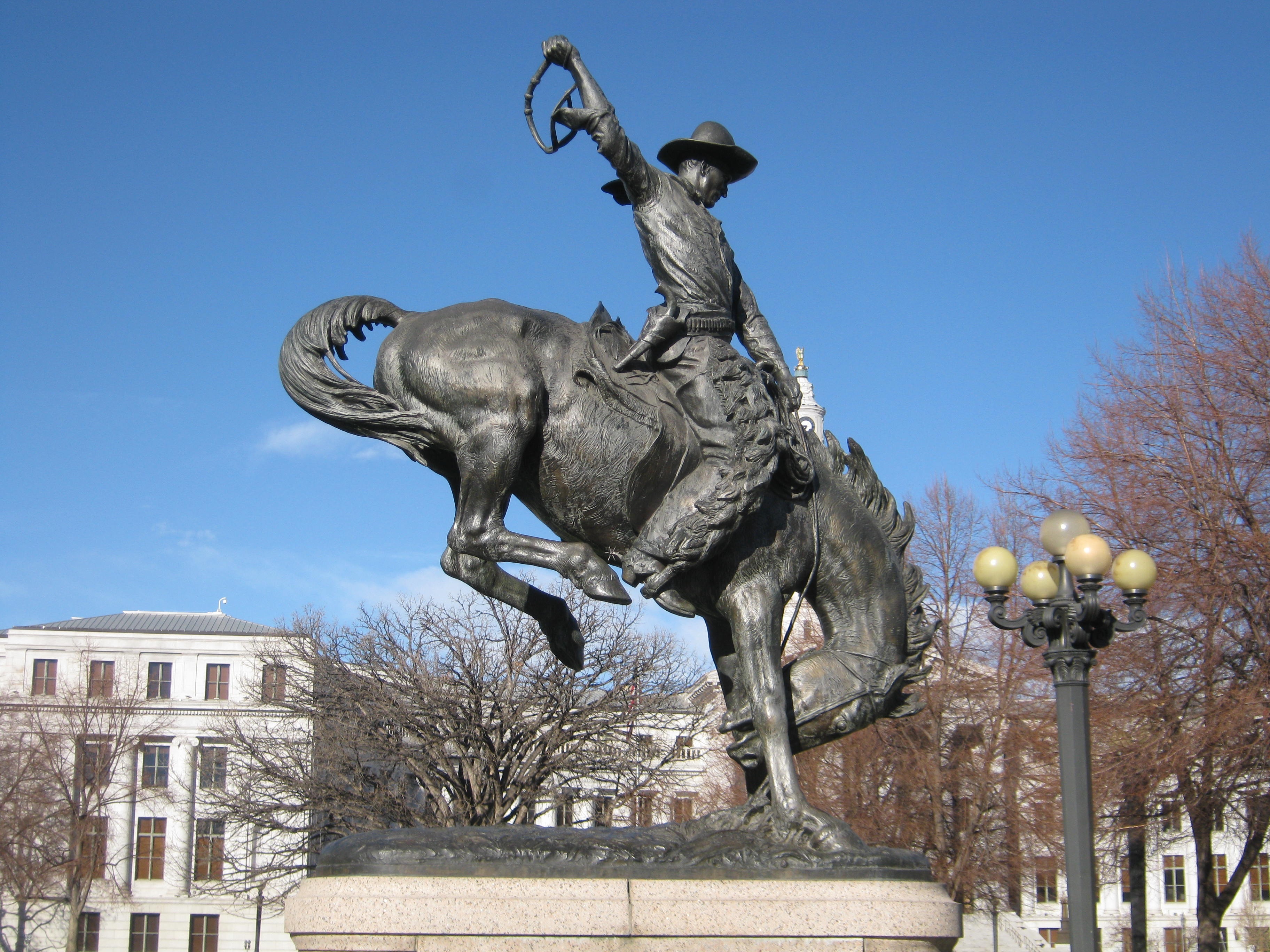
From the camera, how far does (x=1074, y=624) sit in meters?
9.80

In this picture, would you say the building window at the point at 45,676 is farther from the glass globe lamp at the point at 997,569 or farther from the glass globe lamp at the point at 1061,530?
the glass globe lamp at the point at 1061,530

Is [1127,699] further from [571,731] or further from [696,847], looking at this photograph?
[696,847]

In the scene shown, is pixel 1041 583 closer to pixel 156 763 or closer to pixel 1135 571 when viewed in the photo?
pixel 1135 571

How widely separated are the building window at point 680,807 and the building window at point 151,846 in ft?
89.8

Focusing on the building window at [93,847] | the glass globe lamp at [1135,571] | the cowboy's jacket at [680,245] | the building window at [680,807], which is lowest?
the building window at [93,847]

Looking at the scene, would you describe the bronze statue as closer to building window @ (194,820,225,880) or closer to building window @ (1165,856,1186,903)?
building window @ (194,820,225,880)

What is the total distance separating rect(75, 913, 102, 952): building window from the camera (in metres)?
49.7

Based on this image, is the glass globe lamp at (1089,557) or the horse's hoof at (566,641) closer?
the horse's hoof at (566,641)

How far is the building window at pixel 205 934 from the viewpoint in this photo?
1945 inches

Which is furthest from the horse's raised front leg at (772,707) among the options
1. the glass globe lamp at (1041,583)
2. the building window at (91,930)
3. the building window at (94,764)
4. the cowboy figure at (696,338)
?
the building window at (91,930)

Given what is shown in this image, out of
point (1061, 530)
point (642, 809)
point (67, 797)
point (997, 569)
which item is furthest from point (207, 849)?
point (1061, 530)

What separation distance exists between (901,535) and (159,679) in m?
53.9

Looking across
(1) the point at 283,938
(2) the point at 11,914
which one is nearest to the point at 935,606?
(1) the point at 283,938

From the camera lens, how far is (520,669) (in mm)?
30797
